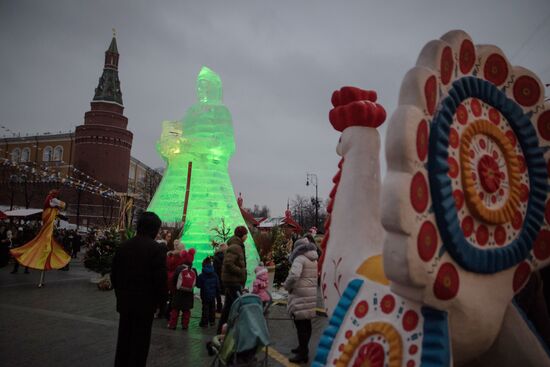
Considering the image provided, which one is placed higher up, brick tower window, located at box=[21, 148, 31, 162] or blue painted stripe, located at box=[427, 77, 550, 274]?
brick tower window, located at box=[21, 148, 31, 162]

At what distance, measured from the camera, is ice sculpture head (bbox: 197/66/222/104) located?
12.4 meters

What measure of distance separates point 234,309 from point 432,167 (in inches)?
115

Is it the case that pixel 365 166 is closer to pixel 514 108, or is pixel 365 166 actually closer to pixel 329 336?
pixel 514 108

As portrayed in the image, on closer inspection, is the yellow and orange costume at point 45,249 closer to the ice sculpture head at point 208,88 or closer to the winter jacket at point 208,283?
the ice sculpture head at point 208,88

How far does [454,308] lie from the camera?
68.2 inches

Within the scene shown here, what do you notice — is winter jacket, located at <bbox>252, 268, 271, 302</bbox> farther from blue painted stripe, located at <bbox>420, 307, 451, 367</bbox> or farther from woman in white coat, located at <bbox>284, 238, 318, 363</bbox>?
blue painted stripe, located at <bbox>420, 307, 451, 367</bbox>

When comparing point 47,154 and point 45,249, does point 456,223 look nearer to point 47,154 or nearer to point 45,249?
point 45,249

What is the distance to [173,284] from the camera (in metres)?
7.14

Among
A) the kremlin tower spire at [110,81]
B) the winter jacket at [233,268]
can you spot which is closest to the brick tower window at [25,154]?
the kremlin tower spire at [110,81]

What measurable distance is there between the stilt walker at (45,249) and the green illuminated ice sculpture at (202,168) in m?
2.69

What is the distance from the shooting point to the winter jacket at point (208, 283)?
22.6 feet

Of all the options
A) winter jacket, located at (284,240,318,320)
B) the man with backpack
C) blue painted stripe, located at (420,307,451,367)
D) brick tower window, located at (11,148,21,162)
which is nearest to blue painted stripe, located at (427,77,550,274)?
blue painted stripe, located at (420,307,451,367)

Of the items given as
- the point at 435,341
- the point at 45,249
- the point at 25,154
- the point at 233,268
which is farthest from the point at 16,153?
the point at 435,341

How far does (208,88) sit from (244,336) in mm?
10008
